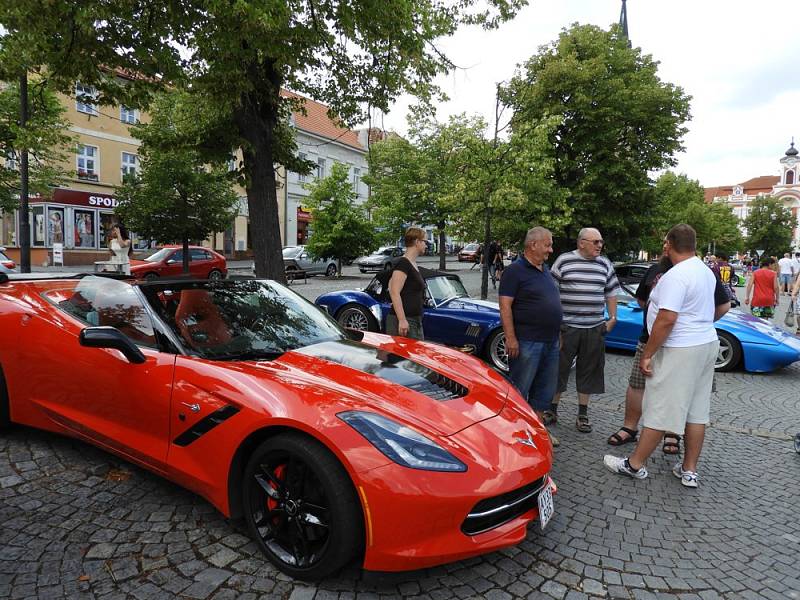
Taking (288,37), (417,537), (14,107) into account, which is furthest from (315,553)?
(14,107)

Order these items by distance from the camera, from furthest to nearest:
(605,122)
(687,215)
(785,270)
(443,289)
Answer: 1. (687,215)
2. (605,122)
3. (785,270)
4. (443,289)

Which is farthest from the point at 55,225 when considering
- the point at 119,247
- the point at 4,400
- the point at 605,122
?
the point at 4,400

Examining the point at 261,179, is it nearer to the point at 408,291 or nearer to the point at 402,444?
the point at 408,291

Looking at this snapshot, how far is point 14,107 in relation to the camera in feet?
53.5

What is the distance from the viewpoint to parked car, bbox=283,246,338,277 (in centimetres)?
2391

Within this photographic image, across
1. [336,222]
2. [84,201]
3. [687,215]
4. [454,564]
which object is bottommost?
[454,564]

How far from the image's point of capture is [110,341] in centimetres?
289

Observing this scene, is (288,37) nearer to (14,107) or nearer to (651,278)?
(651,278)

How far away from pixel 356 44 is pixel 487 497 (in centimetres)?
860

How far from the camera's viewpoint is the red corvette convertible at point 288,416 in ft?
7.27

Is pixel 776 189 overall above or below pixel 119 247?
above

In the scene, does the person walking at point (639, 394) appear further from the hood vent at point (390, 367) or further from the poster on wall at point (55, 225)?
the poster on wall at point (55, 225)

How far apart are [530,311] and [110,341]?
9.57 feet

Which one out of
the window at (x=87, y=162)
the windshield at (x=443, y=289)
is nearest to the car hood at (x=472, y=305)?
the windshield at (x=443, y=289)
